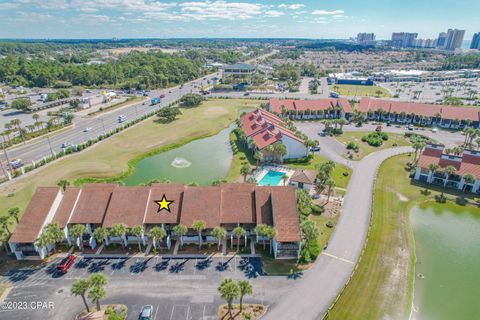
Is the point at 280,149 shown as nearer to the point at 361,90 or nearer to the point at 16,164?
the point at 16,164

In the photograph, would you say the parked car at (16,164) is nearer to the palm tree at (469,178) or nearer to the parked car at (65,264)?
the parked car at (65,264)

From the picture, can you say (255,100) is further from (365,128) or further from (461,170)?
(461,170)

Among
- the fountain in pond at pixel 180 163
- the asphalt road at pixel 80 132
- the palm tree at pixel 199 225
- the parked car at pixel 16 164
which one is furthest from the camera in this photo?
the asphalt road at pixel 80 132

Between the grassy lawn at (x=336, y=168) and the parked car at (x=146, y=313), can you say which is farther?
the grassy lawn at (x=336, y=168)

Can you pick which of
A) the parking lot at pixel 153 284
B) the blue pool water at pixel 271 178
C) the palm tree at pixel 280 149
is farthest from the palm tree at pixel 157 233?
the palm tree at pixel 280 149

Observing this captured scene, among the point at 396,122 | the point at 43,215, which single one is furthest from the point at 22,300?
the point at 396,122

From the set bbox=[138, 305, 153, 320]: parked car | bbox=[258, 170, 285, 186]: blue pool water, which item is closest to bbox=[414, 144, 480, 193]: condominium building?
bbox=[258, 170, 285, 186]: blue pool water

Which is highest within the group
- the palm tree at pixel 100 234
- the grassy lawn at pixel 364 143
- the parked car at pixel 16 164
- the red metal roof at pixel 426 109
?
the red metal roof at pixel 426 109

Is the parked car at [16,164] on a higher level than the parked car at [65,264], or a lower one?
higher
